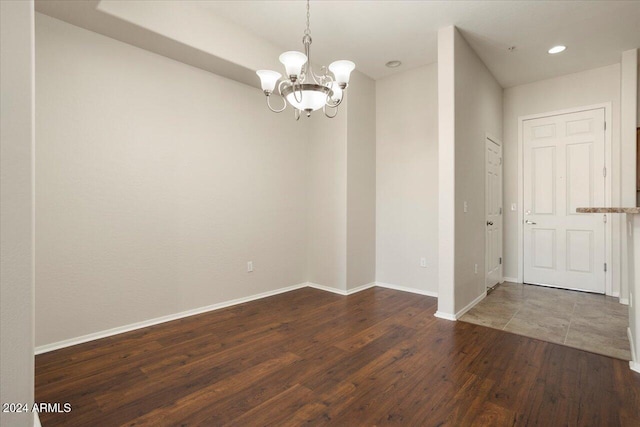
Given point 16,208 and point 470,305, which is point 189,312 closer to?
point 16,208

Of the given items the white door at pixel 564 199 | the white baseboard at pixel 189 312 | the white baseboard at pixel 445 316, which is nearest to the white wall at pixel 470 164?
the white baseboard at pixel 445 316

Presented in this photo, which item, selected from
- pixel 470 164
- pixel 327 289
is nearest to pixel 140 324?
pixel 327 289

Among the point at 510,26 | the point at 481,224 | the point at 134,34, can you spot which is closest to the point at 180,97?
the point at 134,34

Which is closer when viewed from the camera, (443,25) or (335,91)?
(335,91)

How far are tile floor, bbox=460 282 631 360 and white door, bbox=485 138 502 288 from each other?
0.34 metres

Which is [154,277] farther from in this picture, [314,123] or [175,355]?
[314,123]

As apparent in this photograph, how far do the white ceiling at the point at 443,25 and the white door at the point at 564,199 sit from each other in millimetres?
874

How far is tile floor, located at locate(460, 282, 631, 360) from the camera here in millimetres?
2716

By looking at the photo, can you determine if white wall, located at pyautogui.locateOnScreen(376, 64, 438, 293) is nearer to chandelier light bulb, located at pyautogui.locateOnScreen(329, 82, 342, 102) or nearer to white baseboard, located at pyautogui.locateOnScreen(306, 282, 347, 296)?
white baseboard, located at pyautogui.locateOnScreen(306, 282, 347, 296)

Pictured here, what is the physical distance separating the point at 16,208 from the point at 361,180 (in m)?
3.63

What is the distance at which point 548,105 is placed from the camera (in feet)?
15.0

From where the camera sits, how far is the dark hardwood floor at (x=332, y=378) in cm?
175

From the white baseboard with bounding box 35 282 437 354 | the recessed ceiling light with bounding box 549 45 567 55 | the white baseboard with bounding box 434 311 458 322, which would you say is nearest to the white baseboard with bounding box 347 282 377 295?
the white baseboard with bounding box 35 282 437 354

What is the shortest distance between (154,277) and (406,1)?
3.44 metres
